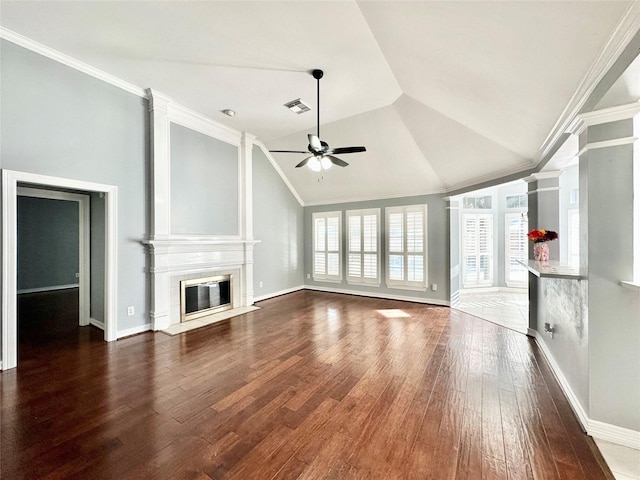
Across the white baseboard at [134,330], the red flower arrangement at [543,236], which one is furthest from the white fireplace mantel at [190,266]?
the red flower arrangement at [543,236]

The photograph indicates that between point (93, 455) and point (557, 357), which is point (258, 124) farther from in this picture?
point (557, 357)

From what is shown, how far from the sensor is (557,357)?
9.16ft

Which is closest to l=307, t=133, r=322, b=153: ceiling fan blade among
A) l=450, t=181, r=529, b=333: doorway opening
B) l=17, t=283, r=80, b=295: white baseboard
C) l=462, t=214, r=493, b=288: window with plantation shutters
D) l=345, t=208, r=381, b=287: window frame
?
l=345, t=208, r=381, b=287: window frame

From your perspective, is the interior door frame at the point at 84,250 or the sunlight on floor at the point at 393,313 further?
the sunlight on floor at the point at 393,313

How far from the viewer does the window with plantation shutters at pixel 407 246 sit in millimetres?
5875

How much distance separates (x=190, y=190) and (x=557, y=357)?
18.3 feet

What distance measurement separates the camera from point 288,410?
85.8 inches

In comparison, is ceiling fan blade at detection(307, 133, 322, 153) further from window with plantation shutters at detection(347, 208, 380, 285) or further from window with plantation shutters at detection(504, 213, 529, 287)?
window with plantation shutters at detection(504, 213, 529, 287)

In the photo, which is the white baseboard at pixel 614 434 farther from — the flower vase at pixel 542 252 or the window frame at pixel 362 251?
the window frame at pixel 362 251

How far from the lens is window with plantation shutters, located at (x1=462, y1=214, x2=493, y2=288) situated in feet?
23.1

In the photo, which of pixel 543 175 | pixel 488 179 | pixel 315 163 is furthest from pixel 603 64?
pixel 488 179

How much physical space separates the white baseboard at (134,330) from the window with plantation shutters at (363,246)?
4.51m

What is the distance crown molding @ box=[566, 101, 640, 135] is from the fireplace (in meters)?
5.27

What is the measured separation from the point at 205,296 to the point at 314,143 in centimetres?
356
